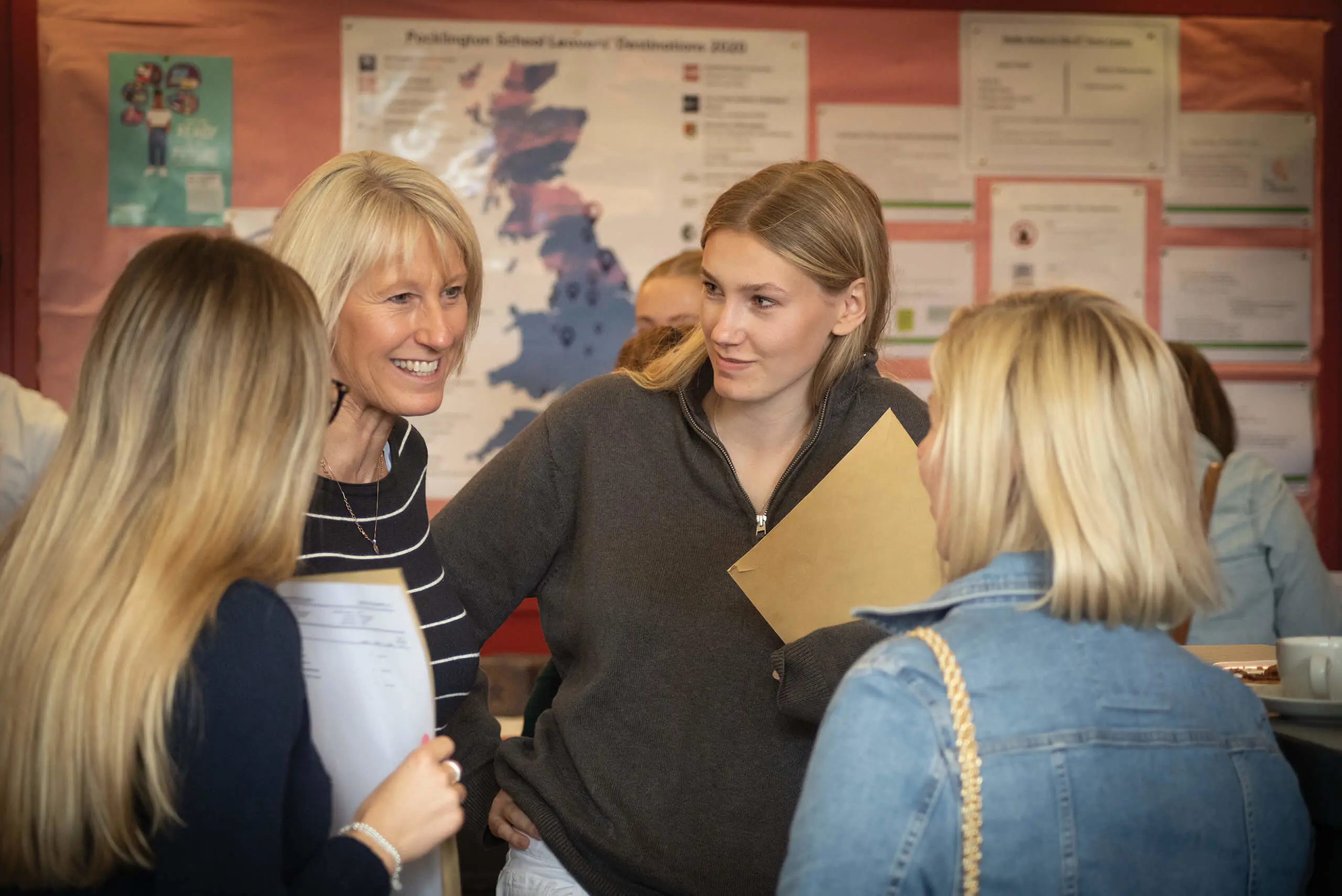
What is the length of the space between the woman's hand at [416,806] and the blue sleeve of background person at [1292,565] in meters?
2.31

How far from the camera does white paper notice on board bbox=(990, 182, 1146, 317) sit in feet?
11.9

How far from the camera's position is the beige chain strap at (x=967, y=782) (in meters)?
1.01

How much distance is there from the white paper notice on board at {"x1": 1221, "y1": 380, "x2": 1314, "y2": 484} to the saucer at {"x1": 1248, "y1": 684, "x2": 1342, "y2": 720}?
267 cm

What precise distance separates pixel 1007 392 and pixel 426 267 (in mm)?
890

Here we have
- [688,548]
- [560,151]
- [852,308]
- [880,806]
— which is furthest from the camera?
[560,151]

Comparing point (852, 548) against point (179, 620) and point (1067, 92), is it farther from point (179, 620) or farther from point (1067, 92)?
point (1067, 92)

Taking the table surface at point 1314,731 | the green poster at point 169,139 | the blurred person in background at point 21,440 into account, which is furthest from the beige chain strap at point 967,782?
the green poster at point 169,139

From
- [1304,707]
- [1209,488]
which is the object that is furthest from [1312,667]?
[1209,488]

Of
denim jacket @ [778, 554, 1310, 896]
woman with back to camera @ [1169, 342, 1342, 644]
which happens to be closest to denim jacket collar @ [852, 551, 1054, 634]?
denim jacket @ [778, 554, 1310, 896]

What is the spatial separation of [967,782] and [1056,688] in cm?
11

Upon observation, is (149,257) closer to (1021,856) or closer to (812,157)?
(1021,856)

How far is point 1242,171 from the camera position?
3.68 m

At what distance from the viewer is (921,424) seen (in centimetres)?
180

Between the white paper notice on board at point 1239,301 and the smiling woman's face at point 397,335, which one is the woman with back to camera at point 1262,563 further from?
the smiling woman's face at point 397,335
